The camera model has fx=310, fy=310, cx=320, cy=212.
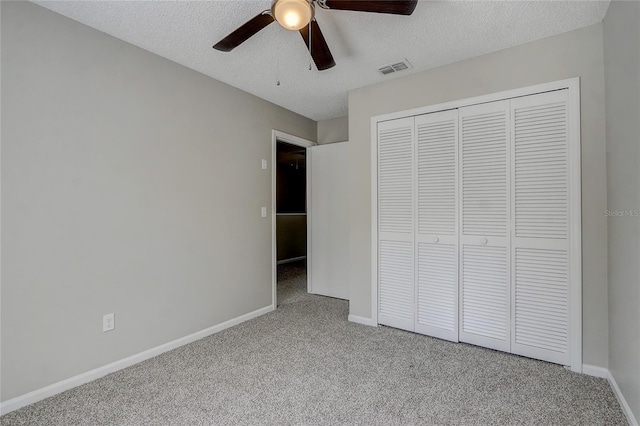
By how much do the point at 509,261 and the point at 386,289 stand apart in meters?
1.09

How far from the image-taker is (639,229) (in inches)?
59.1

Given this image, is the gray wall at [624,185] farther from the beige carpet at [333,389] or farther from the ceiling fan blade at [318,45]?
the ceiling fan blade at [318,45]

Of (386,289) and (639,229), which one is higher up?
(639,229)

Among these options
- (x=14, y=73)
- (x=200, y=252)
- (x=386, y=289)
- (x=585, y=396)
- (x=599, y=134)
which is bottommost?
(x=585, y=396)

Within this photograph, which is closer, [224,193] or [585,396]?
[585,396]

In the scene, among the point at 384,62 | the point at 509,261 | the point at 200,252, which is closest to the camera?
the point at 509,261

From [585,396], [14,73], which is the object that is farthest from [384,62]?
[585,396]

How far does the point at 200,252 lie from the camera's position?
9.34 ft

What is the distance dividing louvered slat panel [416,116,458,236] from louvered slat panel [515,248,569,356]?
0.59m

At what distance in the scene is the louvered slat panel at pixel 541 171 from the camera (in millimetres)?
2199

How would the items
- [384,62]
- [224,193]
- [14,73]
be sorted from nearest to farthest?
[14,73], [384,62], [224,193]

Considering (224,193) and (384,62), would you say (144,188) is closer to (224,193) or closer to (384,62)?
(224,193)

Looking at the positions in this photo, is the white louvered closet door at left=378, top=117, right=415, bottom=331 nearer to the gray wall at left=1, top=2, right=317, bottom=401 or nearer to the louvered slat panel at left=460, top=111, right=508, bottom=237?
the louvered slat panel at left=460, top=111, right=508, bottom=237

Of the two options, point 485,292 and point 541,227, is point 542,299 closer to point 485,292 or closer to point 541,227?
point 485,292
